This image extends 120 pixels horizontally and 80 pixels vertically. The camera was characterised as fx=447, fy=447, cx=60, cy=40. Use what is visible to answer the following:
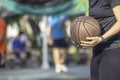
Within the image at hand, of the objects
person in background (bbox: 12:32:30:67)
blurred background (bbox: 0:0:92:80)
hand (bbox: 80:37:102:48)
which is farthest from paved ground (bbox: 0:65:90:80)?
hand (bbox: 80:37:102:48)

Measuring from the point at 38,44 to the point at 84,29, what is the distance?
543 inches

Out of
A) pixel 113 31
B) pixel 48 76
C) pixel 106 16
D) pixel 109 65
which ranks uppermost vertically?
pixel 106 16

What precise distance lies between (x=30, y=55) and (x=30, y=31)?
10.3 feet

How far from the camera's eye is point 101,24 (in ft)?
14.2

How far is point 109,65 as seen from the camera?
4125 mm

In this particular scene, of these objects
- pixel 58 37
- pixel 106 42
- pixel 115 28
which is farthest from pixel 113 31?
pixel 58 37

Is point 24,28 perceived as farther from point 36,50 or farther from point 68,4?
point 68,4

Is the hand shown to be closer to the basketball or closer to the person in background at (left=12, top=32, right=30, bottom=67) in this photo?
the basketball

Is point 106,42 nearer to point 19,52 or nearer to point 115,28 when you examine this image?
point 115,28

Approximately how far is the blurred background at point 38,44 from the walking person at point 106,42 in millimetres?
2810

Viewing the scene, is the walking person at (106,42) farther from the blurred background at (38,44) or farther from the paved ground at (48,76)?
the paved ground at (48,76)

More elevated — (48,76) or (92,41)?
(92,41)

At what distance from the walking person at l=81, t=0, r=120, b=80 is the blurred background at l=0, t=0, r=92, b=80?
2810 millimetres

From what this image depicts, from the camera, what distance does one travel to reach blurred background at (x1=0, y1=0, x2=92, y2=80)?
11.2 metres
